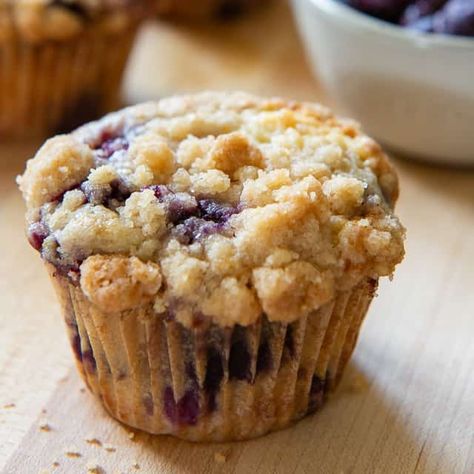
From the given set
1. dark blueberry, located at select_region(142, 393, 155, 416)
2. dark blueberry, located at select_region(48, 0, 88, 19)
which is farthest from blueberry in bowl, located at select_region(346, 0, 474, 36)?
dark blueberry, located at select_region(142, 393, 155, 416)

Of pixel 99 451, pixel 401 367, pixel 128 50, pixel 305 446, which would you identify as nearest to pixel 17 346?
pixel 99 451

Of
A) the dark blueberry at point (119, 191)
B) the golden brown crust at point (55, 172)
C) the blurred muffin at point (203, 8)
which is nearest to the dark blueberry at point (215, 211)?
the dark blueberry at point (119, 191)

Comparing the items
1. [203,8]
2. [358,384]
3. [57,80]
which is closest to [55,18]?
[57,80]

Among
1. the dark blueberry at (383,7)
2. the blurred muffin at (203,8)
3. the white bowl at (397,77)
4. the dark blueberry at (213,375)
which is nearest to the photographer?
the dark blueberry at (213,375)

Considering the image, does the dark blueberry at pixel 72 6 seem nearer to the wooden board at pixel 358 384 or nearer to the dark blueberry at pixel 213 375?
the wooden board at pixel 358 384

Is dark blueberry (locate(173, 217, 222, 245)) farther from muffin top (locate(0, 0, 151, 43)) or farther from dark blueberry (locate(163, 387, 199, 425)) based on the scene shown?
muffin top (locate(0, 0, 151, 43))

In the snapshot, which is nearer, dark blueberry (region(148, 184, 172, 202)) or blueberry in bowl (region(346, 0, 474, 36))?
dark blueberry (region(148, 184, 172, 202))
